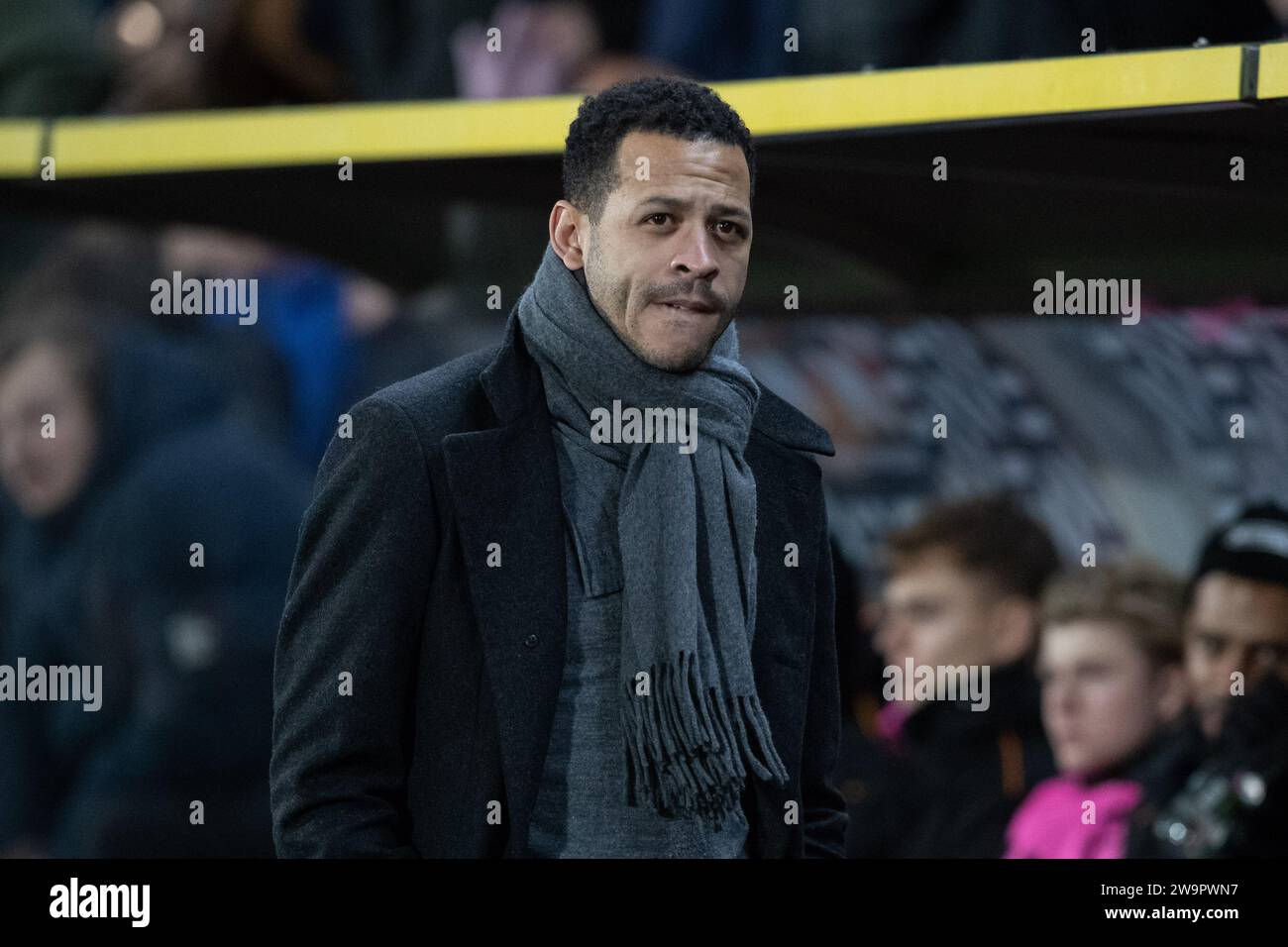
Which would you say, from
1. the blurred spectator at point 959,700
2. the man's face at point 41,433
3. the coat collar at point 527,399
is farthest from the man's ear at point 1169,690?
the man's face at point 41,433

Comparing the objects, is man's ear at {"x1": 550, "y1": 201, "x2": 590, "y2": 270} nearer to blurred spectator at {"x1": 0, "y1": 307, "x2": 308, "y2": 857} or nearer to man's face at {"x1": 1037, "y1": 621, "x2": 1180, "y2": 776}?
man's face at {"x1": 1037, "y1": 621, "x2": 1180, "y2": 776}

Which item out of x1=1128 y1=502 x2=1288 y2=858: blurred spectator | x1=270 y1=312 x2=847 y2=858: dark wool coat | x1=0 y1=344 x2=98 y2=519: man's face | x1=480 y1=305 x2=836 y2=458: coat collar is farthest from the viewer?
x1=0 y1=344 x2=98 y2=519: man's face

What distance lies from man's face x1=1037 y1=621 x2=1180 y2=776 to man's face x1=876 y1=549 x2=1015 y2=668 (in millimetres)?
146

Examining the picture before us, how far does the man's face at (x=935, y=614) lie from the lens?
3746 mm

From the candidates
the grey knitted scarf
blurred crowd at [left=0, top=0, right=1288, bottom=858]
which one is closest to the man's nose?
the grey knitted scarf

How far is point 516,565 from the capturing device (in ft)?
6.88

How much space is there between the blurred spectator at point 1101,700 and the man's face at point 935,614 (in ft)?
0.44

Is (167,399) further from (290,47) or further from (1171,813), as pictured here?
(1171,813)

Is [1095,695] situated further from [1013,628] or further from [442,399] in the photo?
[442,399]

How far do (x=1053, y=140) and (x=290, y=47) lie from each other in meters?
1.76

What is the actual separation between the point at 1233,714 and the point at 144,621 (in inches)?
84.9

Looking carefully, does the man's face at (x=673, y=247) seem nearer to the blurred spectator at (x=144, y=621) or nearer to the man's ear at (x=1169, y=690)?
the man's ear at (x=1169, y=690)

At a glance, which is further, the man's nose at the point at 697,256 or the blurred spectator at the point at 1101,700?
the blurred spectator at the point at 1101,700

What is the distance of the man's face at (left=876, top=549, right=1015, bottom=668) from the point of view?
3746 millimetres
